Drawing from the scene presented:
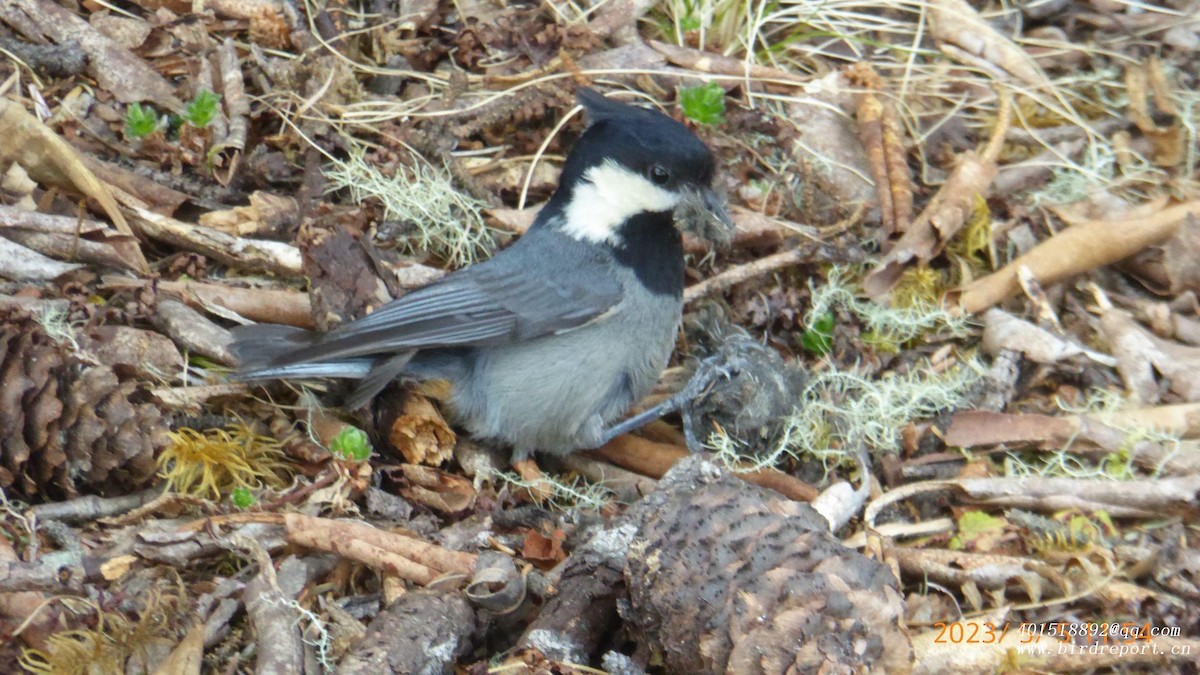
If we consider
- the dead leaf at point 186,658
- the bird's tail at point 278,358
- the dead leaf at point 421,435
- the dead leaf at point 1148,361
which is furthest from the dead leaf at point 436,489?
the dead leaf at point 1148,361

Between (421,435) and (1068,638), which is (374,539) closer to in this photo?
(421,435)

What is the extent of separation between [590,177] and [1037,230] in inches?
61.4

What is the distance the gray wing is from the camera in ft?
10.9

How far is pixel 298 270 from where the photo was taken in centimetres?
368

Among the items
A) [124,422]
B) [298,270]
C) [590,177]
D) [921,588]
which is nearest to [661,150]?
[590,177]

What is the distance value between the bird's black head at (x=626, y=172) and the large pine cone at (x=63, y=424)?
54.7 inches

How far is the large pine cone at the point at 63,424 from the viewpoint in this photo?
111 inches

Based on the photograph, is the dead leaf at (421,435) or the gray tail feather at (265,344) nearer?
the gray tail feather at (265,344)

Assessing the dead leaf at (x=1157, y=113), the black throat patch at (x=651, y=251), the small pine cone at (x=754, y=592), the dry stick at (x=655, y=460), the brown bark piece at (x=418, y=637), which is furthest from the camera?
the dead leaf at (x=1157, y=113)

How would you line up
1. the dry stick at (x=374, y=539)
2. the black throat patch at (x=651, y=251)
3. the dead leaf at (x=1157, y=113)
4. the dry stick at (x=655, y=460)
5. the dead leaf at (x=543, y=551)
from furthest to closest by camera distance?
the dead leaf at (x=1157, y=113) → the black throat patch at (x=651, y=251) → the dry stick at (x=655, y=460) → the dead leaf at (x=543, y=551) → the dry stick at (x=374, y=539)

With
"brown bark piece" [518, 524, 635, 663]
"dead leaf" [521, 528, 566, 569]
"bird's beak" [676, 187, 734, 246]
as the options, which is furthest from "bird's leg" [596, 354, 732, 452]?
"brown bark piece" [518, 524, 635, 663]

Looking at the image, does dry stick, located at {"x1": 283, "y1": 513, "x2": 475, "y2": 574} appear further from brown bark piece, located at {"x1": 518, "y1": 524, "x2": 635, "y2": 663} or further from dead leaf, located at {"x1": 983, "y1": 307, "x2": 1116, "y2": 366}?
dead leaf, located at {"x1": 983, "y1": 307, "x2": 1116, "y2": 366}

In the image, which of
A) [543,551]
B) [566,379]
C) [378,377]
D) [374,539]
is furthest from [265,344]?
[543,551]

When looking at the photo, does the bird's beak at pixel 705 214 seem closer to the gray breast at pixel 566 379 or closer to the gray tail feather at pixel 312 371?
the gray breast at pixel 566 379
